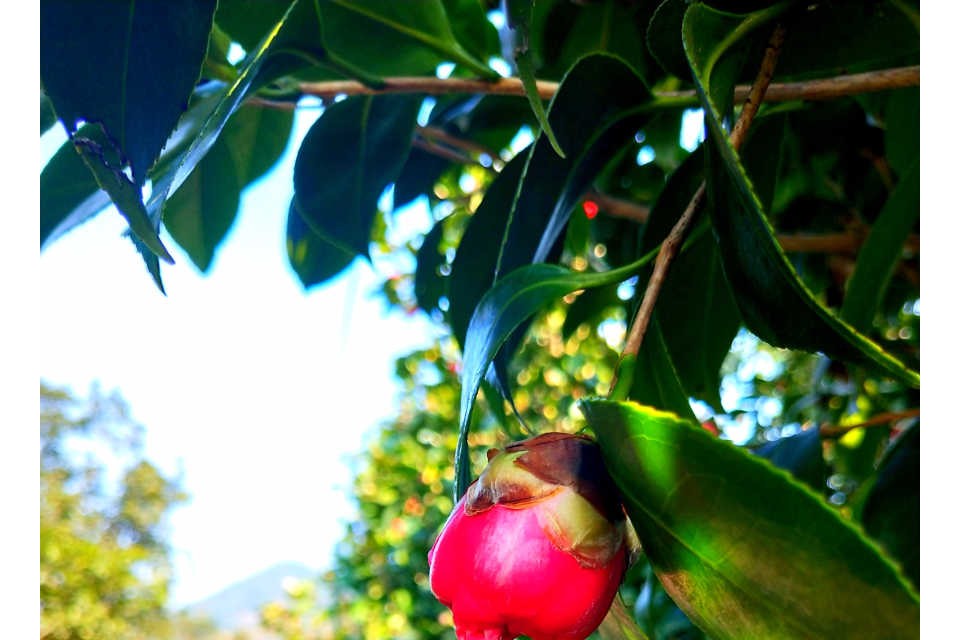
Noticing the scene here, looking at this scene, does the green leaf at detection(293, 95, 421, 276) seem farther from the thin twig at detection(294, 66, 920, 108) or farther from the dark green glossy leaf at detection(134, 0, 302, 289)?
the dark green glossy leaf at detection(134, 0, 302, 289)

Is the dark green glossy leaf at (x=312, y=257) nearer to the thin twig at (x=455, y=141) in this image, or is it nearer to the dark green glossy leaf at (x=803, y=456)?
the thin twig at (x=455, y=141)

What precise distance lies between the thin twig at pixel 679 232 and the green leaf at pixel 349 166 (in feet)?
0.90

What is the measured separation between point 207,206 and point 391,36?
0.66 ft

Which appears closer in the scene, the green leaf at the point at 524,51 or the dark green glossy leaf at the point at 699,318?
the green leaf at the point at 524,51

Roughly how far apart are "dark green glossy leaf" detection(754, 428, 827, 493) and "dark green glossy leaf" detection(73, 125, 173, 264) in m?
0.48

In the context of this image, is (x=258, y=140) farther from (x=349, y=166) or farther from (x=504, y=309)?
(x=504, y=309)

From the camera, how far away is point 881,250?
0.58 meters

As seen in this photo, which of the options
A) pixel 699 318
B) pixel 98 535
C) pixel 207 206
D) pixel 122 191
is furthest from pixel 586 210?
pixel 98 535

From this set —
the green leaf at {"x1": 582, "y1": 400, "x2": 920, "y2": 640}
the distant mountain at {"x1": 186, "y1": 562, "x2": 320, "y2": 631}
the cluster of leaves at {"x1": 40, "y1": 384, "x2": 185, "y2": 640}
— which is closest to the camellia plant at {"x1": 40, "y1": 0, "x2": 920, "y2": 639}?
the green leaf at {"x1": 582, "y1": 400, "x2": 920, "y2": 640}

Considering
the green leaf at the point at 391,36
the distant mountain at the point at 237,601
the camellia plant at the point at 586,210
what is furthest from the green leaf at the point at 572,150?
the distant mountain at the point at 237,601

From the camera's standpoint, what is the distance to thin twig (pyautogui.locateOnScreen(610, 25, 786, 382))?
0.32 metres

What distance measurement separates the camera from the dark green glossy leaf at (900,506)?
0.59m
